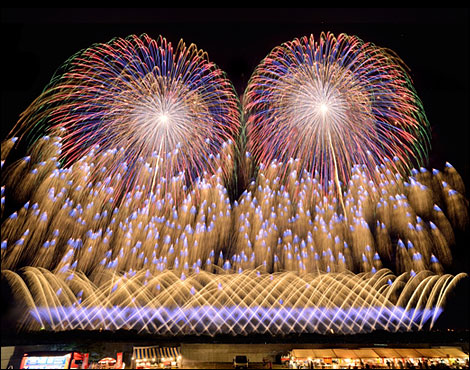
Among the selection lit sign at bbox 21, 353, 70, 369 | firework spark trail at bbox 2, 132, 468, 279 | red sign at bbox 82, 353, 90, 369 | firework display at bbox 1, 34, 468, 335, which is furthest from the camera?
firework spark trail at bbox 2, 132, 468, 279

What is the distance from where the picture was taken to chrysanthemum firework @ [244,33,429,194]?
13.0 m

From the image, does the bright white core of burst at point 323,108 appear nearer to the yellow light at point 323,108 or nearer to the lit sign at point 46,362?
the yellow light at point 323,108

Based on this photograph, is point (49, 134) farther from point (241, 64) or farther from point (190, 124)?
point (241, 64)

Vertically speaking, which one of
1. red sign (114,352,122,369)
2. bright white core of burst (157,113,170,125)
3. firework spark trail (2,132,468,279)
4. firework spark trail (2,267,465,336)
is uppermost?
bright white core of burst (157,113,170,125)

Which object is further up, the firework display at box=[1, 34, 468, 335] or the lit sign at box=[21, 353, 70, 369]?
the firework display at box=[1, 34, 468, 335]

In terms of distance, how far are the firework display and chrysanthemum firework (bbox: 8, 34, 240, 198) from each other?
0.05m

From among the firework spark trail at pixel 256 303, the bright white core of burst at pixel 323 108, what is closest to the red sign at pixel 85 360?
the firework spark trail at pixel 256 303

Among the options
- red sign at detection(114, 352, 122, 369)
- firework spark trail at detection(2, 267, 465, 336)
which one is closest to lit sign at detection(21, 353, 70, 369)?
red sign at detection(114, 352, 122, 369)

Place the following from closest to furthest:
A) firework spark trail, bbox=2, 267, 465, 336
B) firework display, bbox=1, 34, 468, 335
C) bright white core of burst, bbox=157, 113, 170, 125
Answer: firework display, bbox=1, 34, 468, 335 → bright white core of burst, bbox=157, 113, 170, 125 → firework spark trail, bbox=2, 267, 465, 336

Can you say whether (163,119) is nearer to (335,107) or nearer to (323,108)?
(323,108)

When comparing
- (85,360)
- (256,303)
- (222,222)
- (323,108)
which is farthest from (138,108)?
(256,303)

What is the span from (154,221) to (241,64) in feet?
24.2

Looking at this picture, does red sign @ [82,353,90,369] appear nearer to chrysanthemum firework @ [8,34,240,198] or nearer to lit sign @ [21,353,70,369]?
lit sign @ [21,353,70,369]

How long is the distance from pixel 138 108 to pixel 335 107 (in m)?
7.55
